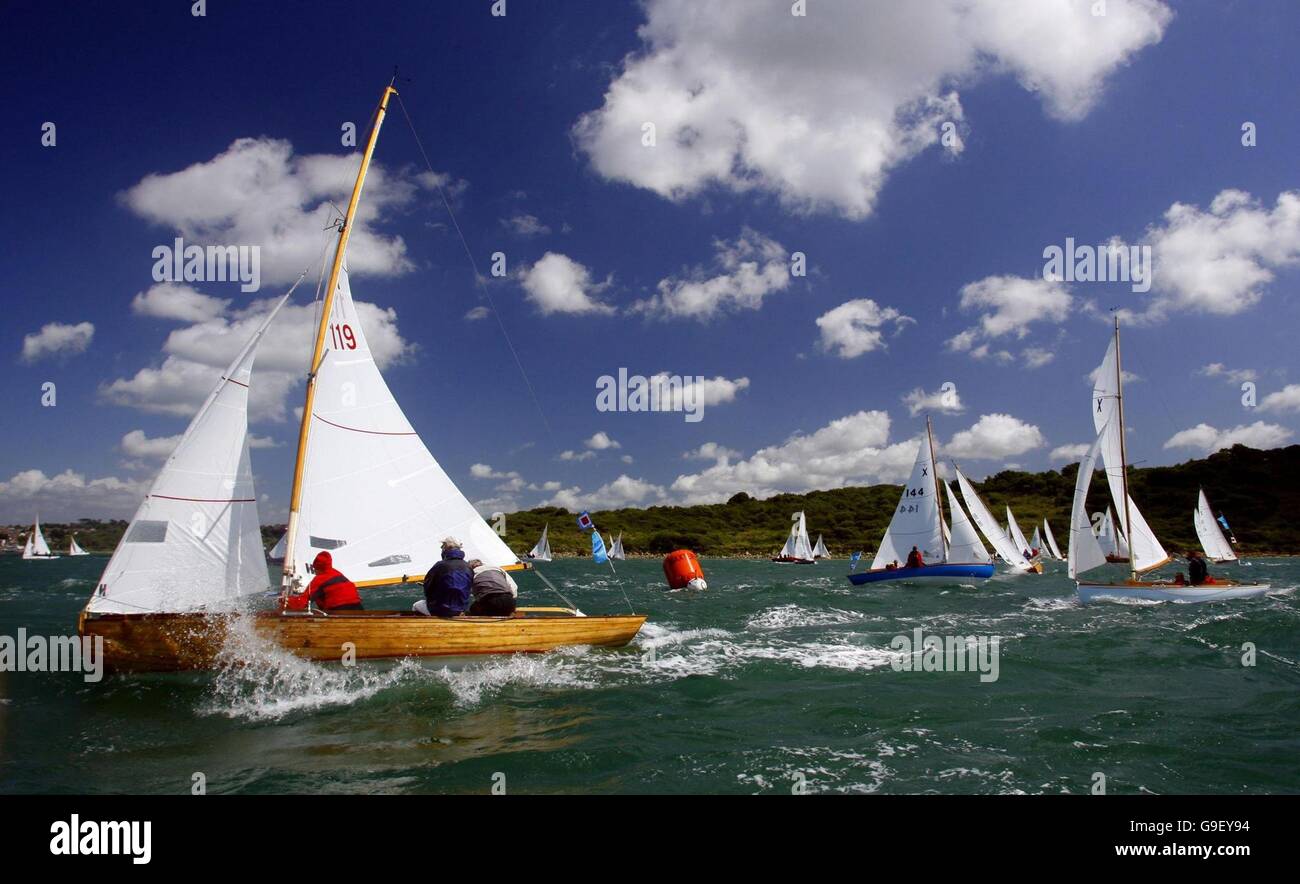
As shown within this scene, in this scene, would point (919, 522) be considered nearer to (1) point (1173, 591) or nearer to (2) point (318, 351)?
(1) point (1173, 591)

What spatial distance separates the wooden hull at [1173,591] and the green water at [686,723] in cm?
958

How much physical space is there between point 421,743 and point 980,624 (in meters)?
18.8

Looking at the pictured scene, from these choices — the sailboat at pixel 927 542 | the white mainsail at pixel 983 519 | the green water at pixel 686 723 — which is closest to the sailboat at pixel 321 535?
the green water at pixel 686 723

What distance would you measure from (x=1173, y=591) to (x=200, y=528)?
102ft

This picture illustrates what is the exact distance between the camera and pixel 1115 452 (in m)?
28.0

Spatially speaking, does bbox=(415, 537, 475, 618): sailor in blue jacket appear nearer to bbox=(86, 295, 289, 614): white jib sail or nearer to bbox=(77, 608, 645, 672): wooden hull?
bbox=(77, 608, 645, 672): wooden hull

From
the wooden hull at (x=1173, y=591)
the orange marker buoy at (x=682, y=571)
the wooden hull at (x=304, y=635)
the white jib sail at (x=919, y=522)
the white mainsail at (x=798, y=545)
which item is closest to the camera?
the wooden hull at (x=304, y=635)

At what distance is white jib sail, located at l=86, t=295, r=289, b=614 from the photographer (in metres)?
11.1

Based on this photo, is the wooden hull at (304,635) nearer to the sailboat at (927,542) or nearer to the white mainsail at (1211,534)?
the sailboat at (927,542)

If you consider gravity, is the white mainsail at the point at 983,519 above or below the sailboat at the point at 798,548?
above

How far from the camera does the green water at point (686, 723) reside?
7.52 m

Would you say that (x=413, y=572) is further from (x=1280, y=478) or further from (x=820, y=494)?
(x=1280, y=478)

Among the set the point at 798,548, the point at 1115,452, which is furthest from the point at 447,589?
the point at 798,548

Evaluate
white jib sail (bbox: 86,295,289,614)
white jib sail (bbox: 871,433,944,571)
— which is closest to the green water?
white jib sail (bbox: 86,295,289,614)
